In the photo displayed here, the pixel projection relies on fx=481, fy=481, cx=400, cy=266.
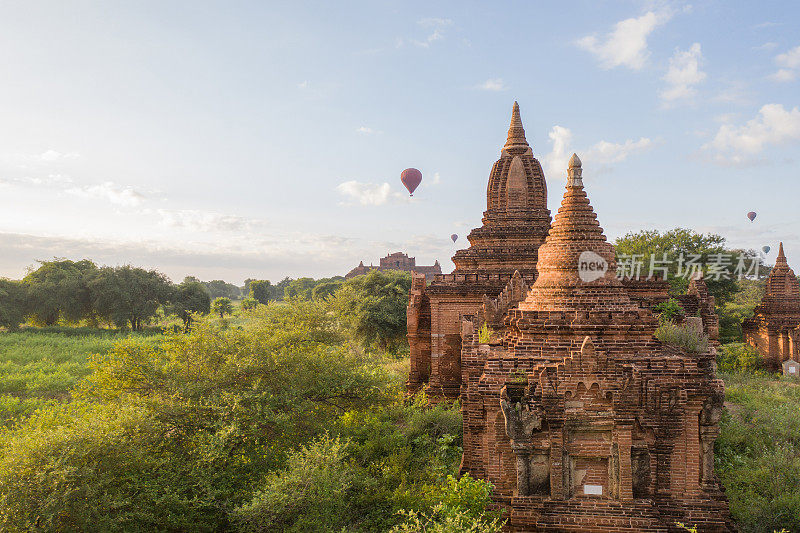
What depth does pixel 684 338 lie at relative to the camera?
9.89 m

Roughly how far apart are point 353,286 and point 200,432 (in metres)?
34.5

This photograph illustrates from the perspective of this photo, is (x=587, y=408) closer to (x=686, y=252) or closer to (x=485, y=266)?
(x=485, y=266)

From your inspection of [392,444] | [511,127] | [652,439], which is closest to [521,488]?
[652,439]

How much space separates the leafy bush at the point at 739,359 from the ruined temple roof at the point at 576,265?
2717cm

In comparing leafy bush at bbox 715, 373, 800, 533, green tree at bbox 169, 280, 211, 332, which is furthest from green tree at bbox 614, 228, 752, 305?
green tree at bbox 169, 280, 211, 332

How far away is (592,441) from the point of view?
29.5 feet

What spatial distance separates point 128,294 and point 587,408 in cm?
5360

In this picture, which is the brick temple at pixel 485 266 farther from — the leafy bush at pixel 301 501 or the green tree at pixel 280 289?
the green tree at pixel 280 289

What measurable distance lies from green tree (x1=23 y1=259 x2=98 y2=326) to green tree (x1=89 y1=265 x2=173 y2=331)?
1.16 meters

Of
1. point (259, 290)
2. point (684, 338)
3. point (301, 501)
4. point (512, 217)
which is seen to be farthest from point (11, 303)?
point (259, 290)

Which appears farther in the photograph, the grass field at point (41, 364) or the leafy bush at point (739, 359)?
the leafy bush at point (739, 359)

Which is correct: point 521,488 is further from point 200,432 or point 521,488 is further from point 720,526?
point 200,432

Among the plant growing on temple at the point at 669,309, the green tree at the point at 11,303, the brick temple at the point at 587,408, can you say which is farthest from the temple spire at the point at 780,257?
the green tree at the point at 11,303

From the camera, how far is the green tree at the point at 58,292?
4838 cm
